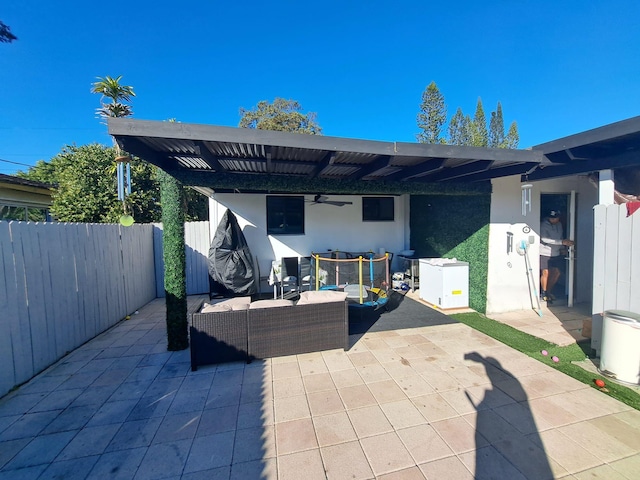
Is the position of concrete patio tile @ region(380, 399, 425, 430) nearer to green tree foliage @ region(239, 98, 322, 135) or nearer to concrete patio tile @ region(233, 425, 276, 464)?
concrete patio tile @ region(233, 425, 276, 464)

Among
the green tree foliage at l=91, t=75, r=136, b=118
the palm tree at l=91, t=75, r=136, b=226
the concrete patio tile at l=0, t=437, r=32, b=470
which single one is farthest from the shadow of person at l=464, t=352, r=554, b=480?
the green tree foliage at l=91, t=75, r=136, b=118

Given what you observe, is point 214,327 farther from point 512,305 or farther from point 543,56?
point 543,56

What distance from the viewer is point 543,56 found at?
8.14m

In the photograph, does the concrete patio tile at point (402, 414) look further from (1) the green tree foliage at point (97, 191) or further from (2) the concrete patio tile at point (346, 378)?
(1) the green tree foliage at point (97, 191)

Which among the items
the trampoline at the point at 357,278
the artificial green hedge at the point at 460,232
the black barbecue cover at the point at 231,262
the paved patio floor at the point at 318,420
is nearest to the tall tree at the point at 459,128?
the artificial green hedge at the point at 460,232

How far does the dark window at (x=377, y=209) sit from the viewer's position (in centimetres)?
748

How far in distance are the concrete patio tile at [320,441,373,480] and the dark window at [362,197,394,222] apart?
606 centimetres

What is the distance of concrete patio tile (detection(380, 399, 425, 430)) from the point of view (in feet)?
7.11

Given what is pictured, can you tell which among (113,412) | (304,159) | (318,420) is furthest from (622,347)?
(113,412)

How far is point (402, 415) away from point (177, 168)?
398cm

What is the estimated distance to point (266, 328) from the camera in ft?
Answer: 10.4

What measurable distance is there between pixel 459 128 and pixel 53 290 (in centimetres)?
3204

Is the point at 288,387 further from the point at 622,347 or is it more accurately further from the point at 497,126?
the point at 497,126

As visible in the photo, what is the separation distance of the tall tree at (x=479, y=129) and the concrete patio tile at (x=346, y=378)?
2911cm
